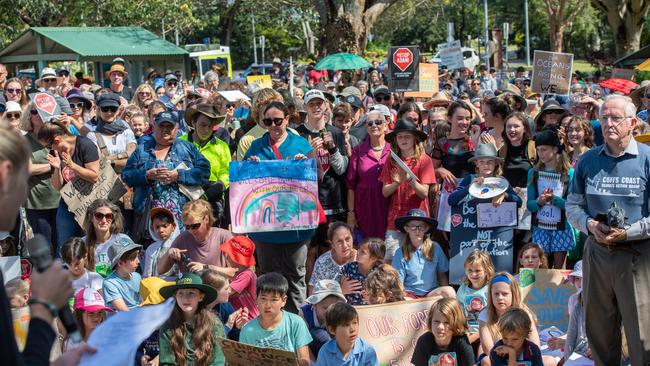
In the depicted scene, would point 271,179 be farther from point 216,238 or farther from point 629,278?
point 629,278

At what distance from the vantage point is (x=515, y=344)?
6.72 m

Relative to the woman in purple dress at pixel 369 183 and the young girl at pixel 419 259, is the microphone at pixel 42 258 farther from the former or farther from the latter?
the woman in purple dress at pixel 369 183

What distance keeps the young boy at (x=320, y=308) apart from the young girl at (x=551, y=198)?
6.70 feet

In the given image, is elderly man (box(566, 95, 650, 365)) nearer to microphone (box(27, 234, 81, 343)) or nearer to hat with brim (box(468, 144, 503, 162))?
hat with brim (box(468, 144, 503, 162))

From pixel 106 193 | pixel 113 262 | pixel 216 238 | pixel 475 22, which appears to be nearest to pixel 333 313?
pixel 216 238

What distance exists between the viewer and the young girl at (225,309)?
7.49 m

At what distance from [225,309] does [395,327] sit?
4.34 ft

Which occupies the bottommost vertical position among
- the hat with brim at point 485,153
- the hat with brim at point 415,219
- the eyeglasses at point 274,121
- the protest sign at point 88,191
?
the hat with brim at point 415,219

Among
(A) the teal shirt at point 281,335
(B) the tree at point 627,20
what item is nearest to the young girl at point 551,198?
(A) the teal shirt at point 281,335

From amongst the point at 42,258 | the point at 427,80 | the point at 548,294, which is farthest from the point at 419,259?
the point at 427,80

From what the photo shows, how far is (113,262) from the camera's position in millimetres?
8164

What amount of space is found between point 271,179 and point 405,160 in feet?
4.33

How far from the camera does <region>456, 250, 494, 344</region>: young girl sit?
776 cm

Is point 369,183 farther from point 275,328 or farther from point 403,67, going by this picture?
point 403,67
